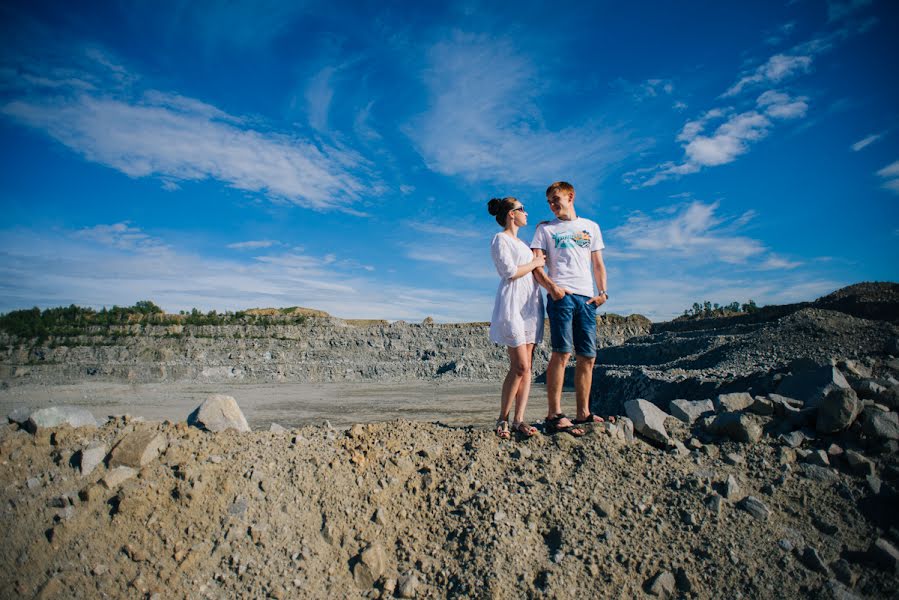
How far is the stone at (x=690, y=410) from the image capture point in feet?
14.4

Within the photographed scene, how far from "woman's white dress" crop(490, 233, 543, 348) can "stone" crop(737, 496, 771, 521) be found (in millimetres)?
1919

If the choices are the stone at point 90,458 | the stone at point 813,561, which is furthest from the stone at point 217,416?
the stone at point 813,561

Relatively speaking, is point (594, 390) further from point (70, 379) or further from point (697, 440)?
point (70, 379)

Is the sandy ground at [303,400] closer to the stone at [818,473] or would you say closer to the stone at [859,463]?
the stone at [818,473]

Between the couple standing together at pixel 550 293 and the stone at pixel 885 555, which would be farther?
the couple standing together at pixel 550 293

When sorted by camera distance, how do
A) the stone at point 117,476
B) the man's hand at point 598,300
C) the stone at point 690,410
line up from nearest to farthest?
the stone at point 117,476, the man's hand at point 598,300, the stone at point 690,410

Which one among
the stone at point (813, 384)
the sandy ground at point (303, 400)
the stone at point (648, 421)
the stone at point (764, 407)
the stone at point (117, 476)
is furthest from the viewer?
the sandy ground at point (303, 400)

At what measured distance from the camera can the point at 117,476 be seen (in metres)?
3.19

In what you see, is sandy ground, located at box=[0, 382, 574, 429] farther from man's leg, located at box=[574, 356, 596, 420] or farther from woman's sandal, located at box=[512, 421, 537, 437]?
woman's sandal, located at box=[512, 421, 537, 437]

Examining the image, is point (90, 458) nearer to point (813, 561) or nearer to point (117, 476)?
point (117, 476)

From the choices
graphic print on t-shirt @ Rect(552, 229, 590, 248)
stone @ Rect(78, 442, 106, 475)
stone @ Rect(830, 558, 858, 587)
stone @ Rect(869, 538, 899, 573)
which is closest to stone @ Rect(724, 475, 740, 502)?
stone @ Rect(830, 558, 858, 587)

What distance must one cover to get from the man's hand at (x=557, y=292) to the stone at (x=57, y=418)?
163 inches

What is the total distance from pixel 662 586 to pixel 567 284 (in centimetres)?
227

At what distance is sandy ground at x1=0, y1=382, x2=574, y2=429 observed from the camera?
1160 cm
